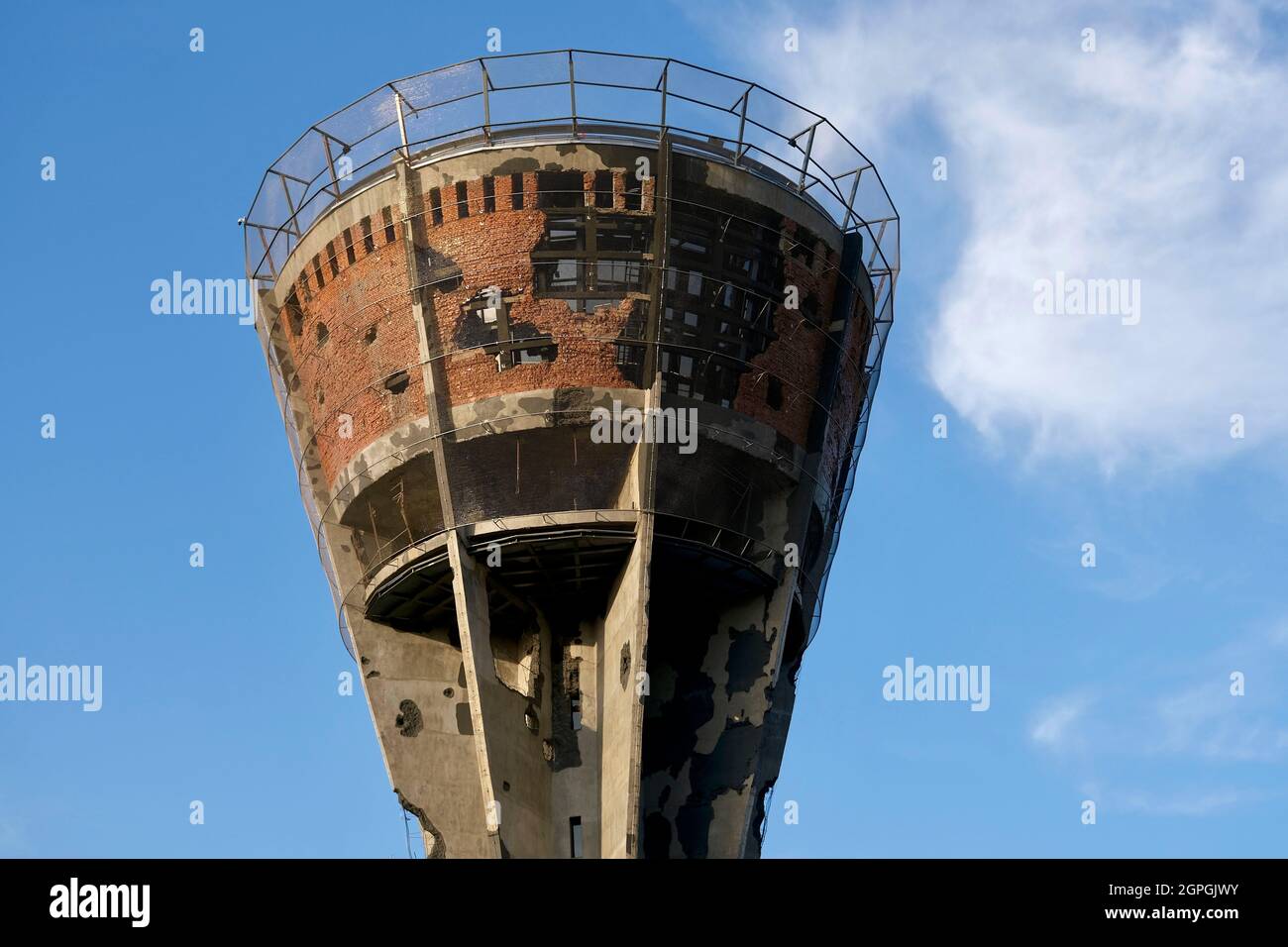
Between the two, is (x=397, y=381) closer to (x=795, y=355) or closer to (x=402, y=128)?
(x=402, y=128)

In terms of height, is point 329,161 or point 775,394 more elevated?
point 329,161

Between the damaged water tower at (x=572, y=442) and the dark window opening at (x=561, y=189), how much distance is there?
3 centimetres

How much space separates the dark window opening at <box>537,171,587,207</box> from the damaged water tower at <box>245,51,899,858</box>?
30 mm

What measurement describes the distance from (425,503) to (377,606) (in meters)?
2.09

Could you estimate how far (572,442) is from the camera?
2938 centimetres

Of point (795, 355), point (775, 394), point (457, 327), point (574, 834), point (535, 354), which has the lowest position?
point (574, 834)

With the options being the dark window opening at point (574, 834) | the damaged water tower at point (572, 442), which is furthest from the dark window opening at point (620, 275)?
the dark window opening at point (574, 834)

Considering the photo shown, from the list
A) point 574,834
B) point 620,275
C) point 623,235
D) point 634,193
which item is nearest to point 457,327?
point 620,275

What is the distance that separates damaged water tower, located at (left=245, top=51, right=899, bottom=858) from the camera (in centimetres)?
2939

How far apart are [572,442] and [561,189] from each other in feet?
12.7

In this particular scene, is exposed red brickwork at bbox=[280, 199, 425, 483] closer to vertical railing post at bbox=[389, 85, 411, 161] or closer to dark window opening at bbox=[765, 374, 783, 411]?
vertical railing post at bbox=[389, 85, 411, 161]

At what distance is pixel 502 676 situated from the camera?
32.7 meters
